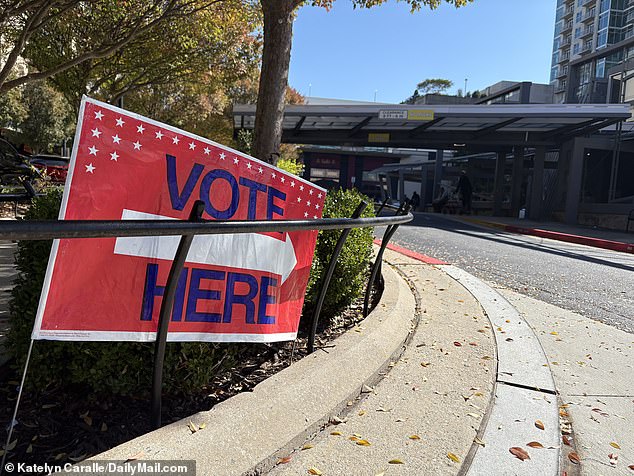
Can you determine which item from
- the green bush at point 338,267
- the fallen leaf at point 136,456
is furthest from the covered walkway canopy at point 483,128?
the fallen leaf at point 136,456

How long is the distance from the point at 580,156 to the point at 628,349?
66.5 feet

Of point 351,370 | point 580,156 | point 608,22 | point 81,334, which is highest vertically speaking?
point 608,22

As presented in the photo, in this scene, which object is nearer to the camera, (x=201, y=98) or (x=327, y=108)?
(x=327, y=108)

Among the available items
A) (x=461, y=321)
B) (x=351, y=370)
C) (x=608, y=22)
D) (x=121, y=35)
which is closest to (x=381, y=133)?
(x=121, y=35)

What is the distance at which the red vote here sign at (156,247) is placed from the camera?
1.88 m

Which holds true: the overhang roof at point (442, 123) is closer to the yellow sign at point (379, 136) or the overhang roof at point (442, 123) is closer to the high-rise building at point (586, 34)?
the yellow sign at point (379, 136)

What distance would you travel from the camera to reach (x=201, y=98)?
22891mm

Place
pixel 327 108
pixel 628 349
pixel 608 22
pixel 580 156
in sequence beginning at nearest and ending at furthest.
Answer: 1. pixel 628 349
2. pixel 327 108
3. pixel 580 156
4. pixel 608 22

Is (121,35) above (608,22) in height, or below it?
below

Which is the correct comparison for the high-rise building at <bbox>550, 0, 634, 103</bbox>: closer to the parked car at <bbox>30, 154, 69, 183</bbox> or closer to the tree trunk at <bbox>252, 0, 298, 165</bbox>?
the parked car at <bbox>30, 154, 69, 183</bbox>

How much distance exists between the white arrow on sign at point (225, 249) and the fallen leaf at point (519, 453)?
1.52 m

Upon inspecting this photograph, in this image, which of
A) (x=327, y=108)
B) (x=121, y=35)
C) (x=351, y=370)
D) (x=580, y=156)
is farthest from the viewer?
(x=580, y=156)

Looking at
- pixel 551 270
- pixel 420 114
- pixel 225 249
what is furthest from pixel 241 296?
pixel 420 114

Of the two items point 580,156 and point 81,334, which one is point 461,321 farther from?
point 580,156
